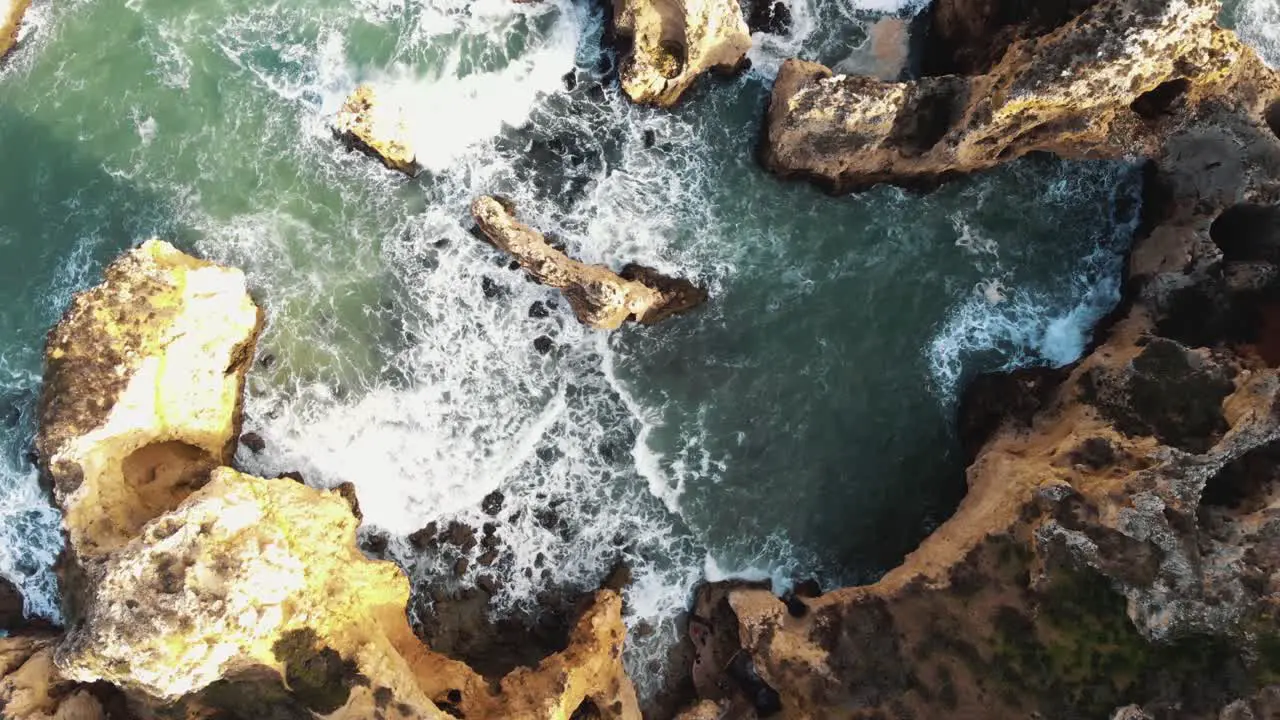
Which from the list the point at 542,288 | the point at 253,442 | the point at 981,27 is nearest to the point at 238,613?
the point at 253,442

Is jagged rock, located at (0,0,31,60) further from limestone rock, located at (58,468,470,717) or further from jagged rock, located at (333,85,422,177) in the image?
limestone rock, located at (58,468,470,717)

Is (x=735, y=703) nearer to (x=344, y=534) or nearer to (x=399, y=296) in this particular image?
(x=344, y=534)

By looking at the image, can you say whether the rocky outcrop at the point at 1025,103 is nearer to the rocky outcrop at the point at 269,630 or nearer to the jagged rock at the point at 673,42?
the jagged rock at the point at 673,42

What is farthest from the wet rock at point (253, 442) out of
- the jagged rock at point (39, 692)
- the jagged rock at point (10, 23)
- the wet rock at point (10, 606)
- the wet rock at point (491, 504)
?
the jagged rock at point (10, 23)

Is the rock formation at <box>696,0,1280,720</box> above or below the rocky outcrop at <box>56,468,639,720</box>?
above

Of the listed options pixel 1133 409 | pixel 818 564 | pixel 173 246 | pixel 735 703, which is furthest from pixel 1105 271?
pixel 173 246

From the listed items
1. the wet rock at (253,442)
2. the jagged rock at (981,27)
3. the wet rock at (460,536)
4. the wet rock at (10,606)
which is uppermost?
the jagged rock at (981,27)

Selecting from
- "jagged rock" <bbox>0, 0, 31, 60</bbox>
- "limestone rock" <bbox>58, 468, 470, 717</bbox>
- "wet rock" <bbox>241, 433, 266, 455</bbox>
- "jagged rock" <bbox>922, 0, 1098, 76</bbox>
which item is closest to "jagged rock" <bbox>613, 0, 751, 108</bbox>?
"jagged rock" <bbox>922, 0, 1098, 76</bbox>
